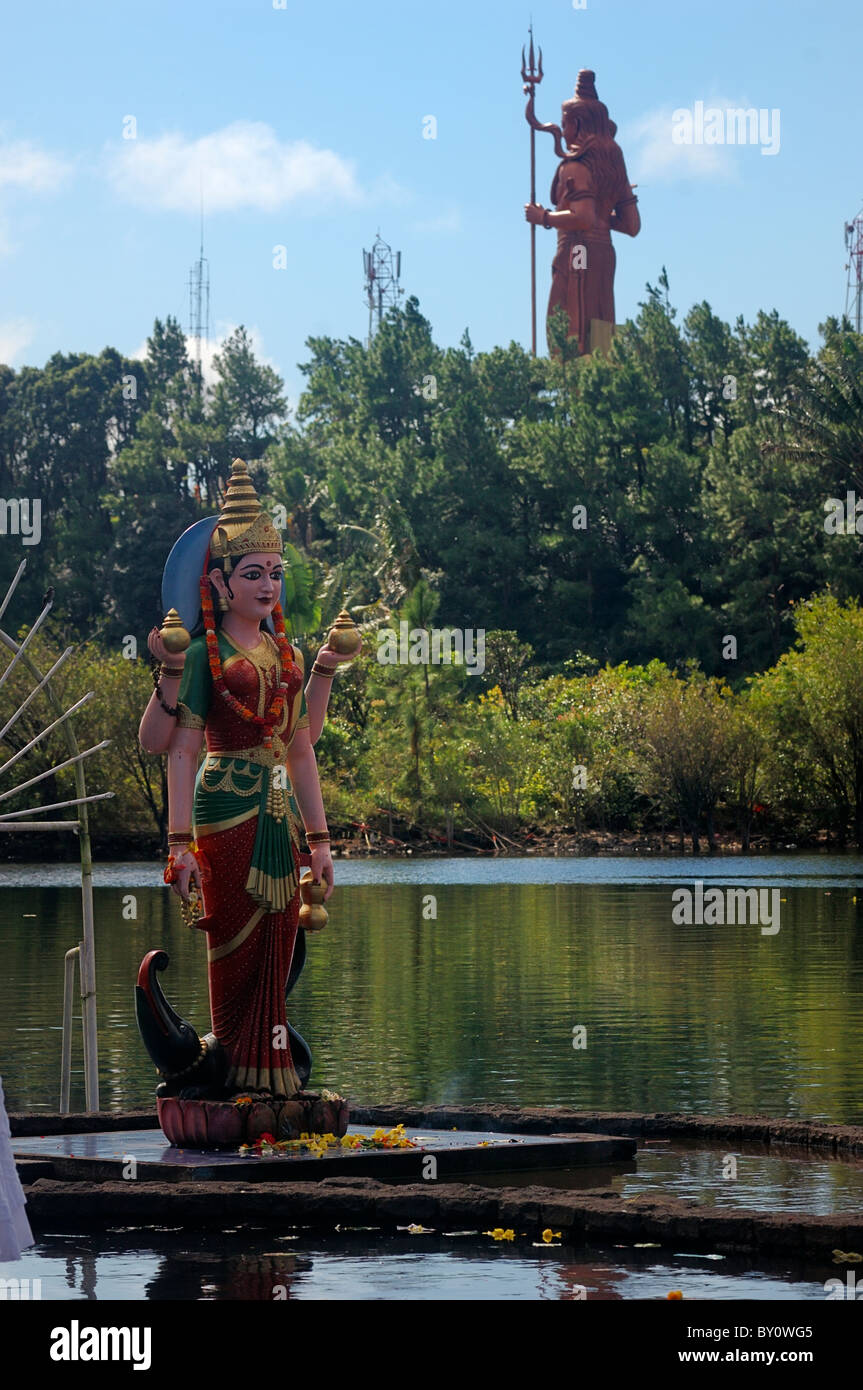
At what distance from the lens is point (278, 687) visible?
41.4 ft

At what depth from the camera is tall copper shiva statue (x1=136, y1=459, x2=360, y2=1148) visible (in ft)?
40.1

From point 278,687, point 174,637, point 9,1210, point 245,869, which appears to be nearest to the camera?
point 9,1210

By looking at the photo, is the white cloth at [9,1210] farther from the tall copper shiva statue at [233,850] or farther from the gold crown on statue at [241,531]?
the gold crown on statue at [241,531]

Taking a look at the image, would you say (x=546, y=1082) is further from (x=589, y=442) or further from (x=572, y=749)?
(x=589, y=442)

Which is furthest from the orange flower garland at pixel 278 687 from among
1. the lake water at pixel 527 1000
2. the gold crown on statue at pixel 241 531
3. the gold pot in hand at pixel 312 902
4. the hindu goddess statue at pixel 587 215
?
the hindu goddess statue at pixel 587 215

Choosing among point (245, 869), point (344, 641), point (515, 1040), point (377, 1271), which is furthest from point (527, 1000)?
point (377, 1271)

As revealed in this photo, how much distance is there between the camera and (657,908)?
36.3 meters

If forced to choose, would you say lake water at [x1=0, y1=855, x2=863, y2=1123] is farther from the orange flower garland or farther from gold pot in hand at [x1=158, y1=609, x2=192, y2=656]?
gold pot in hand at [x1=158, y1=609, x2=192, y2=656]

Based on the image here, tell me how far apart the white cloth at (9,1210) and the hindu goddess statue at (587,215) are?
89.1 metres

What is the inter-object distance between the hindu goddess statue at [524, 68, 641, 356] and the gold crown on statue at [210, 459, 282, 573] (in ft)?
270

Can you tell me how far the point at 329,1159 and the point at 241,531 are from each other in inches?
146

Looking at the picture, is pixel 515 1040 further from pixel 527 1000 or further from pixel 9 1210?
pixel 9 1210

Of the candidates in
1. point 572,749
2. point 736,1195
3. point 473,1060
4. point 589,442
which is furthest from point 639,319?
point 736,1195
